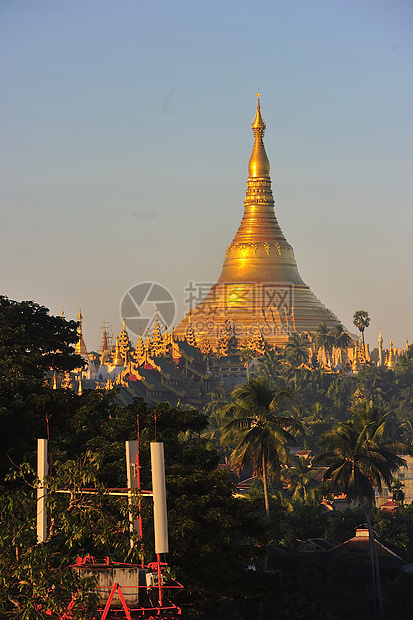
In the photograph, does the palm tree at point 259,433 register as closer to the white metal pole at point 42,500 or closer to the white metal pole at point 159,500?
the white metal pole at point 42,500

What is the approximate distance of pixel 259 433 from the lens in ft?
205

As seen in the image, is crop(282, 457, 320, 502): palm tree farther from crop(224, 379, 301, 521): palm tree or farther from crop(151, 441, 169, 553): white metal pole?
crop(151, 441, 169, 553): white metal pole

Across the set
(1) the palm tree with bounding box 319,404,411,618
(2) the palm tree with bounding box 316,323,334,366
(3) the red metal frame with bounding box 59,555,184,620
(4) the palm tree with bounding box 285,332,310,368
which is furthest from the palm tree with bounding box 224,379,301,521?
(2) the palm tree with bounding box 316,323,334,366

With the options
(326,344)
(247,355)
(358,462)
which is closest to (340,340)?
(326,344)

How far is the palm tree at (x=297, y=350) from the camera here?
460 ft

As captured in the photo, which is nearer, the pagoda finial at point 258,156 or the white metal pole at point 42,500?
the white metal pole at point 42,500

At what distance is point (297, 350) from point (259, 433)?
80.0 meters

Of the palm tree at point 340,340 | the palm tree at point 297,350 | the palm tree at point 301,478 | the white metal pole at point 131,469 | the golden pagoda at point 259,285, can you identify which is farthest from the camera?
the golden pagoda at point 259,285

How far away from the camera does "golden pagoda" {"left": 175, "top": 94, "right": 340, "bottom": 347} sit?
14788 centimetres

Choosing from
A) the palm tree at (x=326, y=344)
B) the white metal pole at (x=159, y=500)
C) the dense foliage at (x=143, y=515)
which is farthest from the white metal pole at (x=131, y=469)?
the palm tree at (x=326, y=344)

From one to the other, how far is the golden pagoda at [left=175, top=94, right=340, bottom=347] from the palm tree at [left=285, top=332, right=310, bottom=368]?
1890mm

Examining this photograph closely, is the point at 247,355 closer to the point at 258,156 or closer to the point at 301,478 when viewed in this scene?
the point at 258,156

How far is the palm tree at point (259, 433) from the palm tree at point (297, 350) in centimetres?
7479

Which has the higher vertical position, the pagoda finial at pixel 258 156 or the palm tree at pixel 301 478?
the pagoda finial at pixel 258 156
